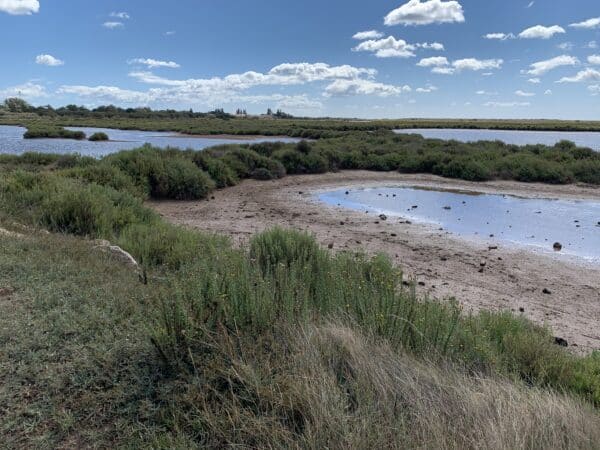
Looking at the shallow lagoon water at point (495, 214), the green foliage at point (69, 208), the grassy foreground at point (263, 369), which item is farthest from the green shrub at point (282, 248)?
the shallow lagoon water at point (495, 214)

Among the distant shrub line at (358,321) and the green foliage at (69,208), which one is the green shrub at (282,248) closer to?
the distant shrub line at (358,321)

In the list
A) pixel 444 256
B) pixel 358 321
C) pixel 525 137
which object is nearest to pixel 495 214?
pixel 444 256

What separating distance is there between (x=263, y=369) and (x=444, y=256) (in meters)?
8.02

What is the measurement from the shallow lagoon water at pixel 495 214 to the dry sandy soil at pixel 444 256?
3.02 ft

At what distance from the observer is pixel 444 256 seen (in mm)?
10352

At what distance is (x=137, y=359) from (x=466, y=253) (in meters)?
8.81

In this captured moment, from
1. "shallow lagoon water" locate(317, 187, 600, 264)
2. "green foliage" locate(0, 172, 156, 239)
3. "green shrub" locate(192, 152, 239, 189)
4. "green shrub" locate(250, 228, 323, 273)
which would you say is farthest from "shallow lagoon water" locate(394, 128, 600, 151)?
"green foliage" locate(0, 172, 156, 239)

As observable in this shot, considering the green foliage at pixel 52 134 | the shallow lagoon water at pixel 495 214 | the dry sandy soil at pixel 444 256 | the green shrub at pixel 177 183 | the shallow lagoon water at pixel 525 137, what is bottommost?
the dry sandy soil at pixel 444 256

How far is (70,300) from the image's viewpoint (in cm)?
462

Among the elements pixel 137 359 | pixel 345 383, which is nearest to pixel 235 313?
pixel 137 359

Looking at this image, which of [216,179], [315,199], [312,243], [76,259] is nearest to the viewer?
[76,259]

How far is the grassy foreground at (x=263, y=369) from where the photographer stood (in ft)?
9.12

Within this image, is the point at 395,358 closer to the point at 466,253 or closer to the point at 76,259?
the point at 76,259

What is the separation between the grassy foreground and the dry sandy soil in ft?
4.41
